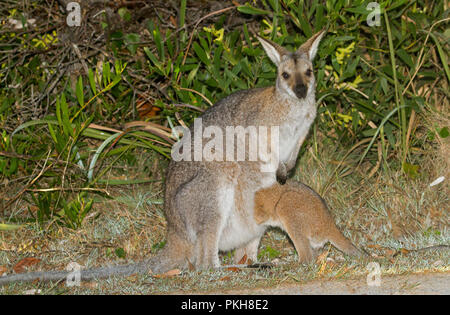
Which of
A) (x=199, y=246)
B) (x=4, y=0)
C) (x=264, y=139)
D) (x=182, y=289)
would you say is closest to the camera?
(x=182, y=289)

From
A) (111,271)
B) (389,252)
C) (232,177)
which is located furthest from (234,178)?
(389,252)

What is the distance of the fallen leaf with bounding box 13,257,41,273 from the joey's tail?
0.71m

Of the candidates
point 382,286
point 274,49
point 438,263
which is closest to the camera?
point 382,286

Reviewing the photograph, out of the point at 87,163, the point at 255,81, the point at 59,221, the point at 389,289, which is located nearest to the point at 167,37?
the point at 255,81

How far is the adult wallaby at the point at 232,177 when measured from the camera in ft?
15.4

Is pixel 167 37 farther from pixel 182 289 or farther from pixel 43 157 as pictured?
pixel 182 289

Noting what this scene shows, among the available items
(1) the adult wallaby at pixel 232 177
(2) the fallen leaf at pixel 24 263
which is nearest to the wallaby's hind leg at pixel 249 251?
(1) the adult wallaby at pixel 232 177

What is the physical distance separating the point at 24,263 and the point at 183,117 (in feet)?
7.06

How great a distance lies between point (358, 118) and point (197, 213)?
7.95ft

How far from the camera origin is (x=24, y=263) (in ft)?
17.0

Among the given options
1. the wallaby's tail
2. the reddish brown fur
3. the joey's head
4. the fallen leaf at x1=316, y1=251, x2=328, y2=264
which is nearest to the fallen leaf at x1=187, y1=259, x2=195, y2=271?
the wallaby's tail

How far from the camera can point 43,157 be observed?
19.6 feet

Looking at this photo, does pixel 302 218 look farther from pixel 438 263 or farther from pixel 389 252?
pixel 438 263

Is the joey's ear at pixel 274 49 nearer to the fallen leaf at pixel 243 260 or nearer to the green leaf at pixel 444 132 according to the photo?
the fallen leaf at pixel 243 260
